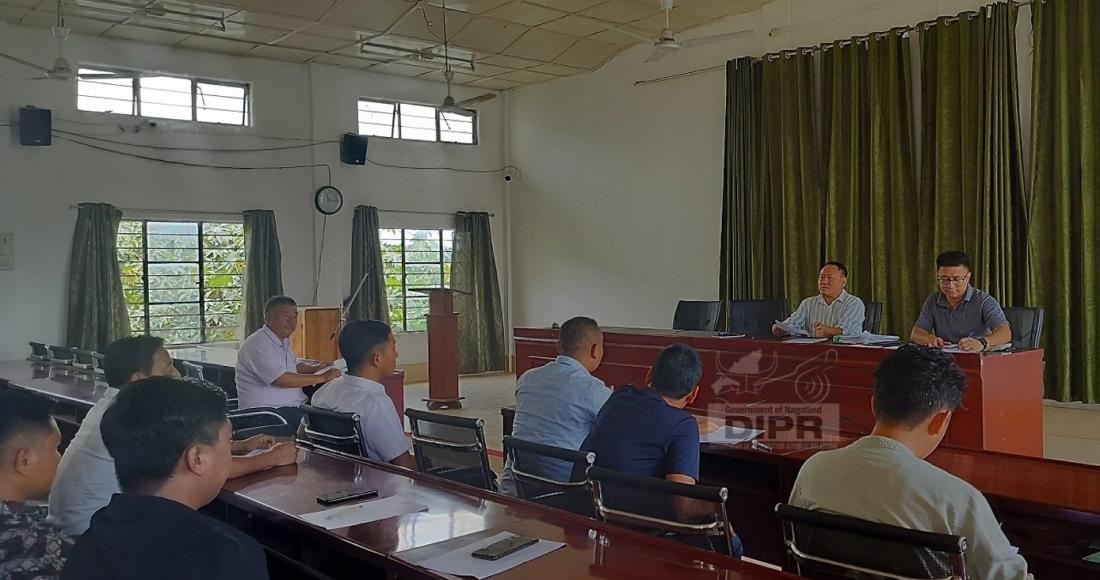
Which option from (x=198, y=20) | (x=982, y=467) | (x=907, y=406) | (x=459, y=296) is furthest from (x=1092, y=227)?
(x=198, y=20)

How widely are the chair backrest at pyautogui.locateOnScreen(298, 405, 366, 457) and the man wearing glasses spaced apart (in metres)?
3.06

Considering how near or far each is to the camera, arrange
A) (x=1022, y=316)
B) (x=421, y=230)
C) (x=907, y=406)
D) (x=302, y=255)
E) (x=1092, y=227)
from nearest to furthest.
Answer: (x=907, y=406), (x=1022, y=316), (x=1092, y=227), (x=302, y=255), (x=421, y=230)

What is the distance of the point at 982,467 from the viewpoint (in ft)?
8.45

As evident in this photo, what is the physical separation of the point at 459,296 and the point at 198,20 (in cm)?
444

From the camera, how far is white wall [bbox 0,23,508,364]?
7.92 meters

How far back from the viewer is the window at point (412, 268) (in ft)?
34.0

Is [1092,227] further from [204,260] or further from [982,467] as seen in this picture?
[204,260]

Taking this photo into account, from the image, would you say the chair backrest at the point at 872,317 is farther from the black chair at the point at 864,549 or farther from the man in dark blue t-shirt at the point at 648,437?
the black chair at the point at 864,549

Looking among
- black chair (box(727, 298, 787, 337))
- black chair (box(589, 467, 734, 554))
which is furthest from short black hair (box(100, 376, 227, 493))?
black chair (box(727, 298, 787, 337))

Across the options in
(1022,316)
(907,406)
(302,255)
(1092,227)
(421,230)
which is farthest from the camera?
(421,230)

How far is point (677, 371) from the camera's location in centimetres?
261

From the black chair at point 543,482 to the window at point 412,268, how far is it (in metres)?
7.65

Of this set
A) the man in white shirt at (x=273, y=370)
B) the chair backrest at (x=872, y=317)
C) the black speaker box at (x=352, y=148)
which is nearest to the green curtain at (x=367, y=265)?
the black speaker box at (x=352, y=148)

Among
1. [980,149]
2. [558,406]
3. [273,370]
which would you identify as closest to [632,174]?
[980,149]
